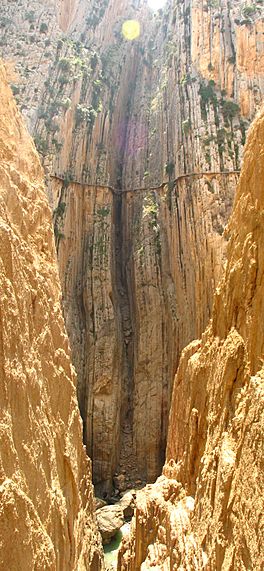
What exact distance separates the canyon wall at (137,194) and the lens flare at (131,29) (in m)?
3.92

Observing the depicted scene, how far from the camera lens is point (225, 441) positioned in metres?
5.86

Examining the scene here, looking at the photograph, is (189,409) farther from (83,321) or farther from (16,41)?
(16,41)

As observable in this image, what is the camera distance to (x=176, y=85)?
2370cm

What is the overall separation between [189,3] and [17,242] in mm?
24151

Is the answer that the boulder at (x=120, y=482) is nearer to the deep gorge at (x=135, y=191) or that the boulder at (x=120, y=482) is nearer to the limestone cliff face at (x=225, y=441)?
the deep gorge at (x=135, y=191)

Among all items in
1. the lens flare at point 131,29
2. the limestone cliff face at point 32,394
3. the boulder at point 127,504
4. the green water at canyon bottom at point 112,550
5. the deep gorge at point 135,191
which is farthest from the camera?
the lens flare at point 131,29

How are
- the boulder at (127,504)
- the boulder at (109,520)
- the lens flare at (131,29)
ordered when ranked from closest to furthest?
1. the boulder at (109,520)
2. the boulder at (127,504)
3. the lens flare at (131,29)

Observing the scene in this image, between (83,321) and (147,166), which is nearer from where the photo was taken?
(83,321)

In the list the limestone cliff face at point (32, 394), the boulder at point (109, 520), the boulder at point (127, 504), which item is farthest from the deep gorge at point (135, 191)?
the limestone cliff face at point (32, 394)

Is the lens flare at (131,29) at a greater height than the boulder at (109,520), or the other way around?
the lens flare at (131,29)

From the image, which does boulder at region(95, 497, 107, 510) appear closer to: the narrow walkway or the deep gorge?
the deep gorge

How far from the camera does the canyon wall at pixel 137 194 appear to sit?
784 inches

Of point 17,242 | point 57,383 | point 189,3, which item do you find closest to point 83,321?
point 57,383

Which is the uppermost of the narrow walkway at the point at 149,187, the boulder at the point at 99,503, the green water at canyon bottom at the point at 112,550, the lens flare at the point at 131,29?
the lens flare at the point at 131,29
